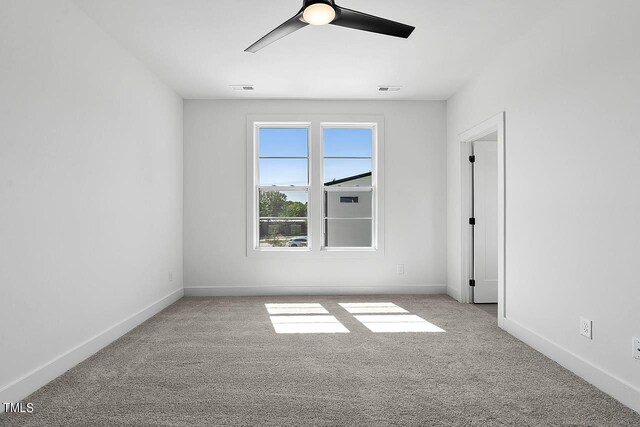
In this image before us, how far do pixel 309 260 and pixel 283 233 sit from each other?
518 mm

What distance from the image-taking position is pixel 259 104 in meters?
5.21

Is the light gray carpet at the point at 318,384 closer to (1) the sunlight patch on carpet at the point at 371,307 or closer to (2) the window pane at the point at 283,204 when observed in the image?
(1) the sunlight patch on carpet at the point at 371,307

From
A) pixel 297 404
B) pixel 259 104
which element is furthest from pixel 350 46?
pixel 297 404

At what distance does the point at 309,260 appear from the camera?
17.3ft

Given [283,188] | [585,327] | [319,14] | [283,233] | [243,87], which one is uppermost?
[243,87]

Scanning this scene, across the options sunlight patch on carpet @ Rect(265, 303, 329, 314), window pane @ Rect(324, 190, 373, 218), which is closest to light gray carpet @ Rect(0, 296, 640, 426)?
sunlight patch on carpet @ Rect(265, 303, 329, 314)

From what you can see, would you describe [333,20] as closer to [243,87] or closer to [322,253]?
[243,87]

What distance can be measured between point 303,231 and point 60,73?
3.34m

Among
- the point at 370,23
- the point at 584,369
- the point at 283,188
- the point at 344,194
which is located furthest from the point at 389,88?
the point at 584,369

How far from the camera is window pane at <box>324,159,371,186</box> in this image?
17.7 ft

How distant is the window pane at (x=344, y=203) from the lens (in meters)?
5.38

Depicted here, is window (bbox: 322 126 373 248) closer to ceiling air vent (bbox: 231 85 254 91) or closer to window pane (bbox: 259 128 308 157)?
window pane (bbox: 259 128 308 157)

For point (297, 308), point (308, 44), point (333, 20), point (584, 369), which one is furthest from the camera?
point (297, 308)

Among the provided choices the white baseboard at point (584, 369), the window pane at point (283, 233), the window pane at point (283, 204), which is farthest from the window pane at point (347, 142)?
the white baseboard at point (584, 369)
